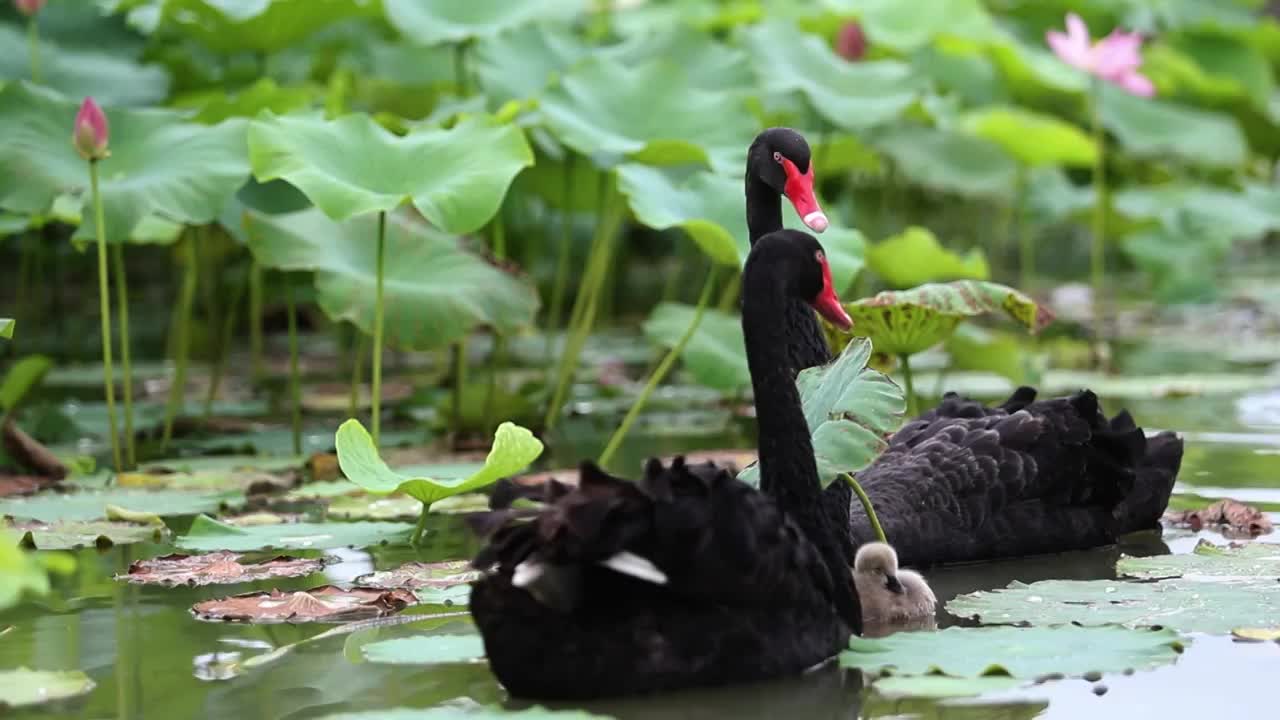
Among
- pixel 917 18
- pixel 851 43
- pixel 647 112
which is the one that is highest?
pixel 917 18

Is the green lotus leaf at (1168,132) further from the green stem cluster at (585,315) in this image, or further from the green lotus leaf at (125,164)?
the green lotus leaf at (125,164)

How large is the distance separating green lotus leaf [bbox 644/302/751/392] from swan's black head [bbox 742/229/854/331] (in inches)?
89.5

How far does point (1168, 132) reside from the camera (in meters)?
10.6

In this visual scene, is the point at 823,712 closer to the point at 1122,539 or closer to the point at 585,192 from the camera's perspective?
the point at 1122,539

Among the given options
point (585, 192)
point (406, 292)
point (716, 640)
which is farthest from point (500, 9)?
point (716, 640)

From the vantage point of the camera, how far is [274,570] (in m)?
4.13

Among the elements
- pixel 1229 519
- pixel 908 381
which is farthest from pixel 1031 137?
pixel 1229 519

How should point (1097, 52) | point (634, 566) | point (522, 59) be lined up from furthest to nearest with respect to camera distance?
point (1097, 52), point (522, 59), point (634, 566)

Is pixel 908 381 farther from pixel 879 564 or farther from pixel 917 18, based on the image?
pixel 917 18

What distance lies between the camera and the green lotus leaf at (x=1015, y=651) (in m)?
3.18

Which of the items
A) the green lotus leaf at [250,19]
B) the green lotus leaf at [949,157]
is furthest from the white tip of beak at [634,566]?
the green lotus leaf at [949,157]

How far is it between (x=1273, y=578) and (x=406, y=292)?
2.54m

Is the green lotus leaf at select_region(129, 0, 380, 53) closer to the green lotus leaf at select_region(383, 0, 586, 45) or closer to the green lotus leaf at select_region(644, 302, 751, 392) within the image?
the green lotus leaf at select_region(383, 0, 586, 45)

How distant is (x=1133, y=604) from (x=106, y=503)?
2.53 m
